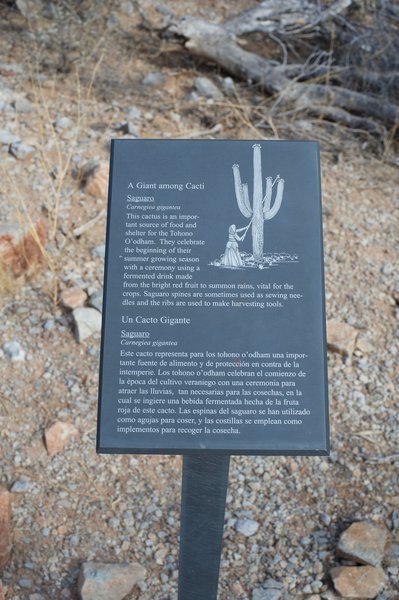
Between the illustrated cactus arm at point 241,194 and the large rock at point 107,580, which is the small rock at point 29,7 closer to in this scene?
the illustrated cactus arm at point 241,194

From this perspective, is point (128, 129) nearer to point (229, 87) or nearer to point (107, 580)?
point (229, 87)

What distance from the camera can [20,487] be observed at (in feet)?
9.53

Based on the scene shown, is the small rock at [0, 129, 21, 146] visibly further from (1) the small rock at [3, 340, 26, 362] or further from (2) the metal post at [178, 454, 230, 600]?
(2) the metal post at [178, 454, 230, 600]

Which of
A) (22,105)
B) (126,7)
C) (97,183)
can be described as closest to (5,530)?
(97,183)

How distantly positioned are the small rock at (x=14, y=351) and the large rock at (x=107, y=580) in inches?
39.8

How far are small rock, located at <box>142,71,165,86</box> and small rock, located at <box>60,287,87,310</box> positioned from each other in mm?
1984

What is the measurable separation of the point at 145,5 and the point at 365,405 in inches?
145

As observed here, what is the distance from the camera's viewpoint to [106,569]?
261 cm

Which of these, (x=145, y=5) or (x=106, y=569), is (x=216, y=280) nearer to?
(x=106, y=569)

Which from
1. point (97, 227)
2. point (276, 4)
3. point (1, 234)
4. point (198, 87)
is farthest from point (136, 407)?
point (276, 4)

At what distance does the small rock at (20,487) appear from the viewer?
290 cm

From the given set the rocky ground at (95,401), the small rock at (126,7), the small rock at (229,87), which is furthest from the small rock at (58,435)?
the small rock at (126,7)

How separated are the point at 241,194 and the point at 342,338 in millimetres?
1585

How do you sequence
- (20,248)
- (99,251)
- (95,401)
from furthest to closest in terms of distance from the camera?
(99,251)
(20,248)
(95,401)
